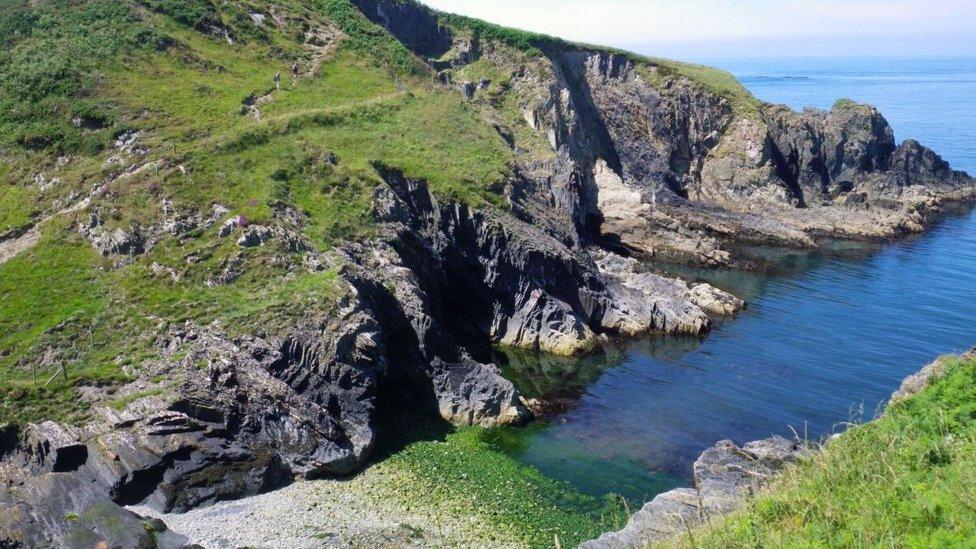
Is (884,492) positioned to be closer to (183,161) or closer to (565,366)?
(565,366)

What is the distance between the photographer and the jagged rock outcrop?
65.7 feet

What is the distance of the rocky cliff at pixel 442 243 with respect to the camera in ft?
110

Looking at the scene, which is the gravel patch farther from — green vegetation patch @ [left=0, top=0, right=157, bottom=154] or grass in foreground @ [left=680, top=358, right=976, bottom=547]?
green vegetation patch @ [left=0, top=0, right=157, bottom=154]

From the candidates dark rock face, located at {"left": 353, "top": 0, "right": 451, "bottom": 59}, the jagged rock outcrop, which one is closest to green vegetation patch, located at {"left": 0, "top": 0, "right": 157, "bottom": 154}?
dark rock face, located at {"left": 353, "top": 0, "right": 451, "bottom": 59}

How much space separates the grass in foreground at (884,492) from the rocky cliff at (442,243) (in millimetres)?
23606

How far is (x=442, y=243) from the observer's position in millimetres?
55406

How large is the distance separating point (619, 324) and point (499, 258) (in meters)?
11.3

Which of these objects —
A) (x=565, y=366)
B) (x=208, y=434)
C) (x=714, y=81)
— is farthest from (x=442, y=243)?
(x=714, y=81)

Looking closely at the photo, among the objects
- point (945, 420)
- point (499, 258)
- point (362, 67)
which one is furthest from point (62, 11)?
point (945, 420)

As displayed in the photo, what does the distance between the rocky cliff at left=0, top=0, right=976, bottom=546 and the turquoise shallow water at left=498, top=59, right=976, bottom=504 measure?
3.26m

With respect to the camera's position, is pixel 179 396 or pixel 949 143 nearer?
pixel 179 396

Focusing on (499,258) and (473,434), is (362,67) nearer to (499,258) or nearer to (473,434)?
(499,258)

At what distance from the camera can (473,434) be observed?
131ft

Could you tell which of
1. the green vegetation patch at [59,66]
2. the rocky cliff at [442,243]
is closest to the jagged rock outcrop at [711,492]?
the rocky cliff at [442,243]
